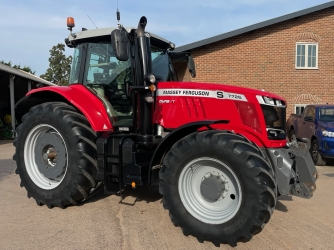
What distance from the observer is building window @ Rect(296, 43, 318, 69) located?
12.4 meters

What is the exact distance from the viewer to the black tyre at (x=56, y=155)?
414cm

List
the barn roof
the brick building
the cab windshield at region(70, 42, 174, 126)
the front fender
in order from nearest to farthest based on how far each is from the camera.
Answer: the front fender < the cab windshield at region(70, 42, 174, 126) < the barn roof < the brick building

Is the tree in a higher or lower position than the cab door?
higher

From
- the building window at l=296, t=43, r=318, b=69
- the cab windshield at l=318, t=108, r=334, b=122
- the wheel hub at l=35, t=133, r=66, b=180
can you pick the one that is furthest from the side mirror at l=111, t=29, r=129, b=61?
the building window at l=296, t=43, r=318, b=69

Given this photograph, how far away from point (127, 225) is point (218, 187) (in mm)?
1238

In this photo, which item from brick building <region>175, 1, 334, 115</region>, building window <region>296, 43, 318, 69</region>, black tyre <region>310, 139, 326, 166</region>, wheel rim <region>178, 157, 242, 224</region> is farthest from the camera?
building window <region>296, 43, 318, 69</region>

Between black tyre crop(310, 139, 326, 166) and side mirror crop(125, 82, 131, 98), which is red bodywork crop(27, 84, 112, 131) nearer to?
side mirror crop(125, 82, 131, 98)

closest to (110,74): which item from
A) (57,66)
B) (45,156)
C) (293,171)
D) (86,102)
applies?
(86,102)

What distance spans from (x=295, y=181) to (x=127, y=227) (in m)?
2.01

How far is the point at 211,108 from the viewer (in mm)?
3781

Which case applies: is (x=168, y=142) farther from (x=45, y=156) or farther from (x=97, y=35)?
(x=45, y=156)

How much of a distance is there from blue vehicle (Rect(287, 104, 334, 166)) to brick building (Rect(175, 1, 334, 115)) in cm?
290

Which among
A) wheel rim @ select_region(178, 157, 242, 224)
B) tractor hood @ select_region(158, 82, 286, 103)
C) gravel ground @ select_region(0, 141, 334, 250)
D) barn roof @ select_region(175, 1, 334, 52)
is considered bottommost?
gravel ground @ select_region(0, 141, 334, 250)

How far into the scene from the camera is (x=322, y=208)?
4.66 m
